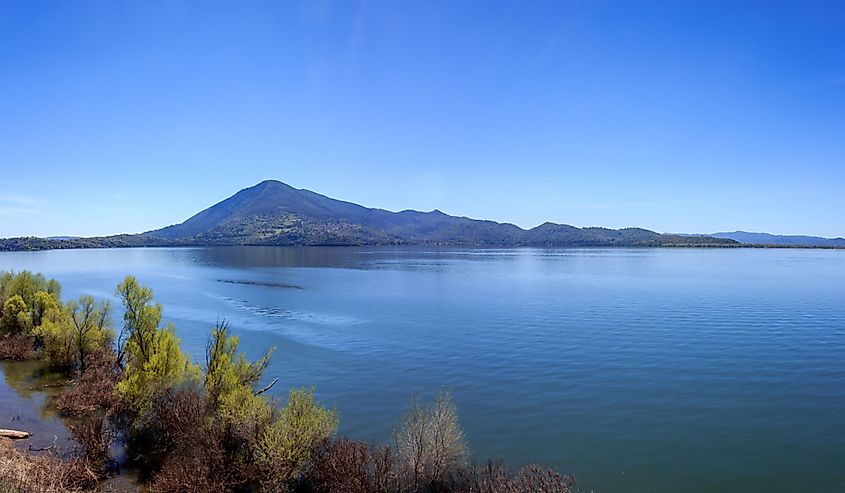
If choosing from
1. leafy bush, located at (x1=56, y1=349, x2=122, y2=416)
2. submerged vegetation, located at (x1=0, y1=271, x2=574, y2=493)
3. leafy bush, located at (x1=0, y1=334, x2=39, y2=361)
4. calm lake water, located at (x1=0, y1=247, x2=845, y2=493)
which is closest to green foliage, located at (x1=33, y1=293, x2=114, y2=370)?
leafy bush, located at (x1=56, y1=349, x2=122, y2=416)

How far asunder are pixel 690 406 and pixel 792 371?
45.3ft

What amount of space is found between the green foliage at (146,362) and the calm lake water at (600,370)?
388 inches

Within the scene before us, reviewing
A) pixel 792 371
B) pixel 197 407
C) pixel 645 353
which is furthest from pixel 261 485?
pixel 792 371

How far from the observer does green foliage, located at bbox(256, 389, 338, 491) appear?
848 inches

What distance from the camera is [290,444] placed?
70.9ft

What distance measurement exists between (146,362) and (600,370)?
109ft

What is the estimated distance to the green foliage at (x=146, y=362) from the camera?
95.4 ft

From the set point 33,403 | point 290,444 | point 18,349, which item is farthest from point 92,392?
point 290,444

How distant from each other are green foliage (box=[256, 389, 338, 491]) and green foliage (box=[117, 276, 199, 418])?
10598mm

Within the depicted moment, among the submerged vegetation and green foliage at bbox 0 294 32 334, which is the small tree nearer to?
the submerged vegetation

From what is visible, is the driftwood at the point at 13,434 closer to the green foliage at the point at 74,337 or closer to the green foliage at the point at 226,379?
the green foliage at the point at 226,379

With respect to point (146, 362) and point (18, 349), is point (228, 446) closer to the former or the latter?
point (146, 362)

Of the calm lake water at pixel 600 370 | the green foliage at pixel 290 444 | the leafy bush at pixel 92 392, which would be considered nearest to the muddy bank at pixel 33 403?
the leafy bush at pixel 92 392

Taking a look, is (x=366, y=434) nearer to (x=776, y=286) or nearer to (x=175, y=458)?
(x=175, y=458)
